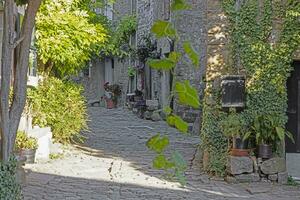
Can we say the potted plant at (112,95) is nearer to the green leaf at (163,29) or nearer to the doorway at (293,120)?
the doorway at (293,120)

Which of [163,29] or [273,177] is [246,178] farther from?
[163,29]

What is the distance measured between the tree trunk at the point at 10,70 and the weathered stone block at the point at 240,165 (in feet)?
13.8

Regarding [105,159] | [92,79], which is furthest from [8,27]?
[92,79]

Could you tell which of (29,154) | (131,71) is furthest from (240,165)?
(131,71)

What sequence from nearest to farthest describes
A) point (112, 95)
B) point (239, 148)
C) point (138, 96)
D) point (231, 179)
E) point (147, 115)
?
point (231, 179) < point (239, 148) < point (147, 115) < point (138, 96) < point (112, 95)

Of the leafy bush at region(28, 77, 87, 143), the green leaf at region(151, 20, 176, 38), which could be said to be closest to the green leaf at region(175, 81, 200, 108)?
the green leaf at region(151, 20, 176, 38)

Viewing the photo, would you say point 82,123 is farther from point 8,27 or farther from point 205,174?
point 8,27

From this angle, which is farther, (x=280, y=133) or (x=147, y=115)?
(x=147, y=115)

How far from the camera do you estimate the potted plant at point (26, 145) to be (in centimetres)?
821

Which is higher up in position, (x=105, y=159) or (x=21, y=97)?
(x=21, y=97)

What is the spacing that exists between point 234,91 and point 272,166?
1252 mm

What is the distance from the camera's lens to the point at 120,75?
2780cm

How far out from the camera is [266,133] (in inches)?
311

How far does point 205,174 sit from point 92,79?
2327cm
